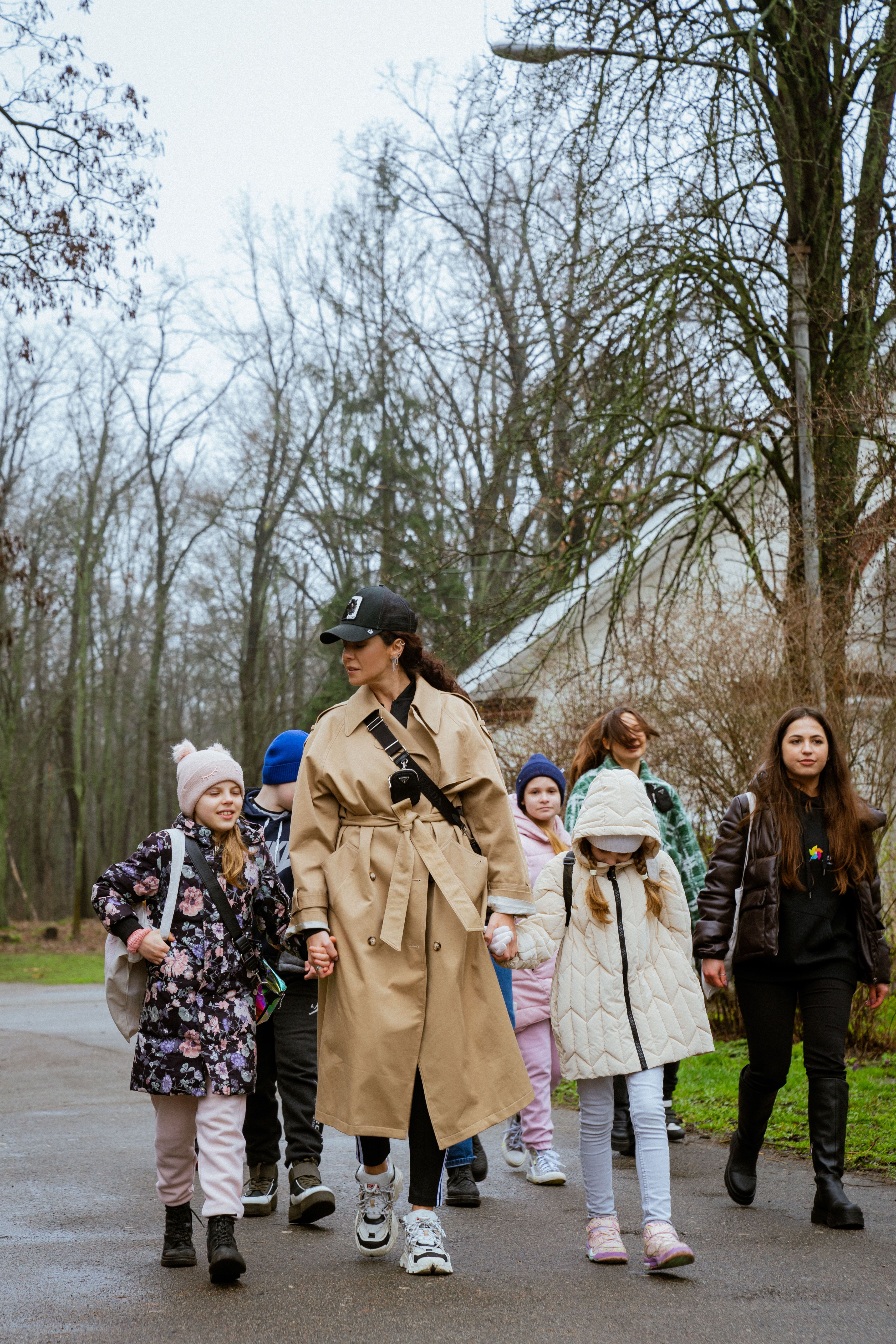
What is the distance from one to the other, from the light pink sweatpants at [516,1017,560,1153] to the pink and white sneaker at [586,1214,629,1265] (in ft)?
4.66

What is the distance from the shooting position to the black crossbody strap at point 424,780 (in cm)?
464

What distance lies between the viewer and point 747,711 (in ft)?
29.1

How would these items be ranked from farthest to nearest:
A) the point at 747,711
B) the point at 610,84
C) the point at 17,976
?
the point at 17,976, the point at 610,84, the point at 747,711

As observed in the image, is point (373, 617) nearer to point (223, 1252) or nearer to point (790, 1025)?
point (223, 1252)

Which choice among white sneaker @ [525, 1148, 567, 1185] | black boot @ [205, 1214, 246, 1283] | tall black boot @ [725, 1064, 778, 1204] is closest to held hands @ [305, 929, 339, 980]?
black boot @ [205, 1214, 246, 1283]

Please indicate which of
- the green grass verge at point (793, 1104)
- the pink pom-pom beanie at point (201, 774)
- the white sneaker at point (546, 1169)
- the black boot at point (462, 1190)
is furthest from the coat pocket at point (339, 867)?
the green grass verge at point (793, 1104)

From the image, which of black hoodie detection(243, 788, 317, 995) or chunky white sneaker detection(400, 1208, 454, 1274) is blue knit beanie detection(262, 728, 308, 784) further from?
chunky white sneaker detection(400, 1208, 454, 1274)

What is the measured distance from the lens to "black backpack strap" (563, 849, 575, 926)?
499 cm

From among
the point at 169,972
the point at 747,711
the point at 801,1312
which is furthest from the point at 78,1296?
the point at 747,711

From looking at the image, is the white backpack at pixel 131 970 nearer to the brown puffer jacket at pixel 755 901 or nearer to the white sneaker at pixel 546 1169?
the brown puffer jacket at pixel 755 901

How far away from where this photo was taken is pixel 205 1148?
14.6 ft

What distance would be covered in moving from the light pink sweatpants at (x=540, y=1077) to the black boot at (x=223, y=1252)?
77.8 inches

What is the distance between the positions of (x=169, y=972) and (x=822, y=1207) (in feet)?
8.43

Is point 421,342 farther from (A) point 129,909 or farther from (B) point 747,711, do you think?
(A) point 129,909
